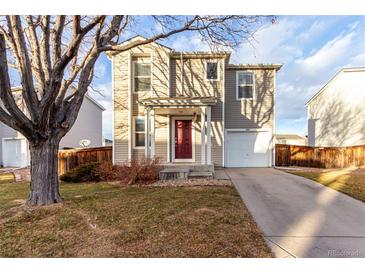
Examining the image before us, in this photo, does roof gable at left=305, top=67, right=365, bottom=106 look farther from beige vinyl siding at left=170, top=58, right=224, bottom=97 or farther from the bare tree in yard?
the bare tree in yard

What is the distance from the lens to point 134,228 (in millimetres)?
3881

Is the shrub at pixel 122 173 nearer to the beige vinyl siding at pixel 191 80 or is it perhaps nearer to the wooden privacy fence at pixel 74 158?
the wooden privacy fence at pixel 74 158

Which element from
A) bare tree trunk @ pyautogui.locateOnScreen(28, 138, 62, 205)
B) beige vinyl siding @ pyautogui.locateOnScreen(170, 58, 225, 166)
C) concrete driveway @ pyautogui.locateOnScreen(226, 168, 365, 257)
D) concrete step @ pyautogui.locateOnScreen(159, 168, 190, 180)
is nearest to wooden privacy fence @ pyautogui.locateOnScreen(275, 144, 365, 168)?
beige vinyl siding @ pyautogui.locateOnScreen(170, 58, 225, 166)

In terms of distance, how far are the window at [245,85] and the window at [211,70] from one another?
1.43 m

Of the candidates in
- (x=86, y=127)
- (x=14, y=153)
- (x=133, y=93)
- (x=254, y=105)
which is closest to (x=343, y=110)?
(x=254, y=105)

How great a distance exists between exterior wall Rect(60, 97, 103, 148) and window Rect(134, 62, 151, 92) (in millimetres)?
8689

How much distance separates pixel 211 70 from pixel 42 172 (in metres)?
9.35

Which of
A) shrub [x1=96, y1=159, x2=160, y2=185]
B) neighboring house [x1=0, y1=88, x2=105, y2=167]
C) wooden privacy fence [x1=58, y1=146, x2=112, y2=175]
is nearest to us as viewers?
shrub [x1=96, y1=159, x2=160, y2=185]

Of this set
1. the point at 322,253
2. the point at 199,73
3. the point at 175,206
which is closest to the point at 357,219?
the point at 322,253

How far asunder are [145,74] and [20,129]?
768 cm

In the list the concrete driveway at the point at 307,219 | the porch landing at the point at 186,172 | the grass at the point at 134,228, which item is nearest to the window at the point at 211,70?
the porch landing at the point at 186,172

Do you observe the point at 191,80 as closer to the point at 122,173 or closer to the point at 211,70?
the point at 211,70

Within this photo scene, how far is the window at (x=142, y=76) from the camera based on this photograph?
1141 centimetres

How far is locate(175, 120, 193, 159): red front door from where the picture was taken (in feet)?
37.1
